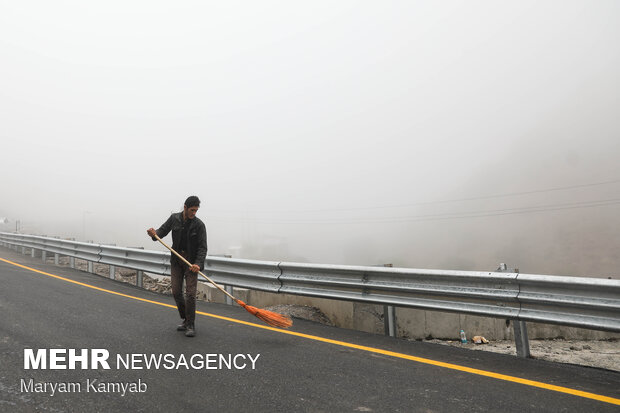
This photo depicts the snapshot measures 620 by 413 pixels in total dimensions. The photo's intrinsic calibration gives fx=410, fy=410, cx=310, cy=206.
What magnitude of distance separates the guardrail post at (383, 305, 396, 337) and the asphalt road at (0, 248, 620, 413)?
36cm

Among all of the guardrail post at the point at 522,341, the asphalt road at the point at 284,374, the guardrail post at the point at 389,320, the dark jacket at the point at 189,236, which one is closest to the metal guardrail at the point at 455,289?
the guardrail post at the point at 522,341

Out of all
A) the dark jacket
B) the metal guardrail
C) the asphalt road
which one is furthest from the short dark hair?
the metal guardrail

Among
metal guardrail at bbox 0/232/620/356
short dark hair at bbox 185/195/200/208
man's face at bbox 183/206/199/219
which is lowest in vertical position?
metal guardrail at bbox 0/232/620/356

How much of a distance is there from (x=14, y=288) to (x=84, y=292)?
4.37ft

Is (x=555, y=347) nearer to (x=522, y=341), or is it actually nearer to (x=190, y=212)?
(x=522, y=341)

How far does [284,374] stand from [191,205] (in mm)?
2492

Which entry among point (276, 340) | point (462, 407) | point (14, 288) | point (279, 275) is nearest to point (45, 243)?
point (14, 288)

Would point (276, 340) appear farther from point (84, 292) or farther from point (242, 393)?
point (84, 292)

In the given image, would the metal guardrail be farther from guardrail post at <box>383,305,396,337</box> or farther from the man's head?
the man's head

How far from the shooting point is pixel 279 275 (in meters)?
6.41

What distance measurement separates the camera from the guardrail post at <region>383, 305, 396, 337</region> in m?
5.42

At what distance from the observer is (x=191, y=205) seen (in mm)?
5184

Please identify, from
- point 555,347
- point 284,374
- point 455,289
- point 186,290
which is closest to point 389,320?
point 455,289

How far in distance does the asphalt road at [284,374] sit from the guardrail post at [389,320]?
364 millimetres
